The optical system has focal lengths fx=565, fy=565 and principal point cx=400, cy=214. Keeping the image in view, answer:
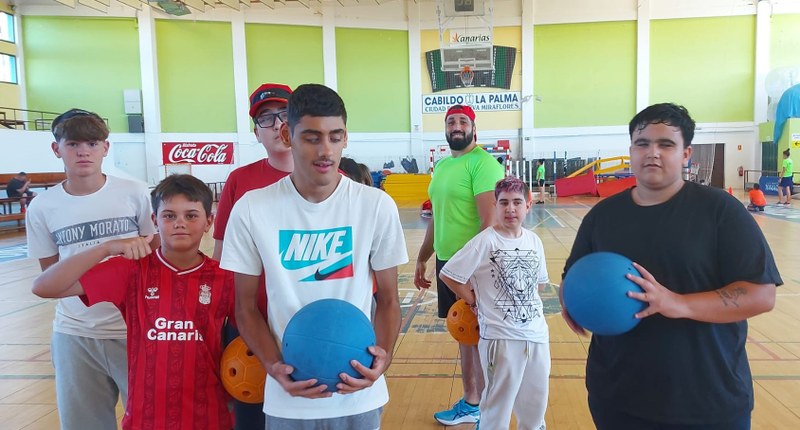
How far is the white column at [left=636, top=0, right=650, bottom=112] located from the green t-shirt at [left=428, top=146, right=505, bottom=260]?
23419 mm

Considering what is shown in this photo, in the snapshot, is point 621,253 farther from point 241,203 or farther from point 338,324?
point 241,203

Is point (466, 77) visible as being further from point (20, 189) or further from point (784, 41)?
point (20, 189)

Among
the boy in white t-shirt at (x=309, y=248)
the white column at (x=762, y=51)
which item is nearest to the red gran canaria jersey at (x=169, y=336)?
the boy in white t-shirt at (x=309, y=248)

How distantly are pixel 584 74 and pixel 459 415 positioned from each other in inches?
949

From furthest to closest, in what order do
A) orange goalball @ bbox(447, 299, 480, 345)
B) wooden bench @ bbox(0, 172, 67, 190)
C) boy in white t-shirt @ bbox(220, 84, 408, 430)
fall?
1. wooden bench @ bbox(0, 172, 67, 190)
2. orange goalball @ bbox(447, 299, 480, 345)
3. boy in white t-shirt @ bbox(220, 84, 408, 430)

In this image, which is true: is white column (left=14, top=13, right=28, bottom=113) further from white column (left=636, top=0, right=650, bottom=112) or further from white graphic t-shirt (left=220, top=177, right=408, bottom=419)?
white graphic t-shirt (left=220, top=177, right=408, bottom=419)

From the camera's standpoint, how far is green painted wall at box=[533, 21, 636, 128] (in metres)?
24.9

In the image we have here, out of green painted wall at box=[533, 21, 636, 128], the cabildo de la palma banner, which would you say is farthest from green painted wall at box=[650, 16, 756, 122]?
the cabildo de la palma banner

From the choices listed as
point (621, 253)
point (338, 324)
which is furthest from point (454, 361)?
point (338, 324)

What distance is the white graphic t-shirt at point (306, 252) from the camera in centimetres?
181

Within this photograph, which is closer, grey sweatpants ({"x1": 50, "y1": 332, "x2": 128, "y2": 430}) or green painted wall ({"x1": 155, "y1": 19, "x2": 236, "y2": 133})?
grey sweatpants ({"x1": 50, "y1": 332, "x2": 128, "y2": 430})

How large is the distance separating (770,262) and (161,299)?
219 centimetres

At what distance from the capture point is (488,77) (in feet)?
84.3

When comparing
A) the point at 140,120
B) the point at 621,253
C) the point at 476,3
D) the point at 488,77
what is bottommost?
the point at 621,253
